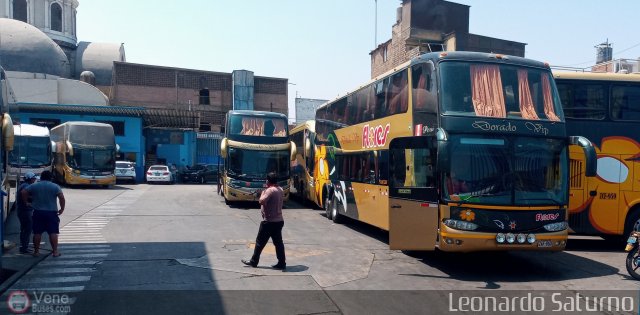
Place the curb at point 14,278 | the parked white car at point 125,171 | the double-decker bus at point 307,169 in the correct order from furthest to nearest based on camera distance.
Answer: the parked white car at point 125,171, the double-decker bus at point 307,169, the curb at point 14,278

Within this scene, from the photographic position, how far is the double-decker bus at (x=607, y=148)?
11.8 meters

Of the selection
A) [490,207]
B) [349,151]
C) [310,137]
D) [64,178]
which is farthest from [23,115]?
[490,207]

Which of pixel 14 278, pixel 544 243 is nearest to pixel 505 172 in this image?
pixel 544 243

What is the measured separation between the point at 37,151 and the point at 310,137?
1550 centimetres

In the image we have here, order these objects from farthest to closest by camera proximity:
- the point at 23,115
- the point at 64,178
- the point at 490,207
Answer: the point at 23,115, the point at 64,178, the point at 490,207

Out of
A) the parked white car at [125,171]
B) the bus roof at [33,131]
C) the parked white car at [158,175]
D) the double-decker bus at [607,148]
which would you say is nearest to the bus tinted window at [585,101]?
the double-decker bus at [607,148]

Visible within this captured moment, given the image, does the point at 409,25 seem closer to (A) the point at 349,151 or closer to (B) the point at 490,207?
(A) the point at 349,151

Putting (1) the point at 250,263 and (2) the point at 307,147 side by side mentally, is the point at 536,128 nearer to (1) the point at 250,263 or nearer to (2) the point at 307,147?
(1) the point at 250,263

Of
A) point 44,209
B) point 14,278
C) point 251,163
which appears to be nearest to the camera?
point 14,278

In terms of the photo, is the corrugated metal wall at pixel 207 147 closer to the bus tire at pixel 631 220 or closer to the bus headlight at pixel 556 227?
the bus tire at pixel 631 220

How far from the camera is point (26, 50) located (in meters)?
46.4

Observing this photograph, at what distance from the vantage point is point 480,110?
890cm

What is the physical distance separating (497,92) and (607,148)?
4521 millimetres

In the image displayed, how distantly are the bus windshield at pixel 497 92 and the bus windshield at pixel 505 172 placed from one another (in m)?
0.52
